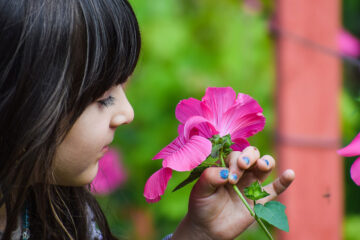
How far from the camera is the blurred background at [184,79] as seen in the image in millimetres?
2168

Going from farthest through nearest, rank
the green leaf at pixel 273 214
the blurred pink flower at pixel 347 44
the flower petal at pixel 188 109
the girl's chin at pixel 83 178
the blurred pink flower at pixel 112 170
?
1. the blurred pink flower at pixel 112 170
2. the blurred pink flower at pixel 347 44
3. the girl's chin at pixel 83 178
4. the flower petal at pixel 188 109
5. the green leaf at pixel 273 214

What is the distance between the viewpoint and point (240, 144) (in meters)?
0.88

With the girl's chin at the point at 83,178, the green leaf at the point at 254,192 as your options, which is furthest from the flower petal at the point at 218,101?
the girl's chin at the point at 83,178

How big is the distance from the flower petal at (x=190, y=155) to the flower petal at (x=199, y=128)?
2 cm

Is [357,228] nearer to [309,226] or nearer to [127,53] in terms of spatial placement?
[309,226]

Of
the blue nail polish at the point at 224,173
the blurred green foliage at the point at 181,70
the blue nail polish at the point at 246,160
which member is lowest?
the blurred green foliage at the point at 181,70

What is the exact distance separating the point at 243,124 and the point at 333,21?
915 millimetres

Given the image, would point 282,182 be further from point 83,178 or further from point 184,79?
point 184,79

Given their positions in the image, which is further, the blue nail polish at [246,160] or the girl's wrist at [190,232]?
the girl's wrist at [190,232]

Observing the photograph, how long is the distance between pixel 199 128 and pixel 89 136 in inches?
6.6

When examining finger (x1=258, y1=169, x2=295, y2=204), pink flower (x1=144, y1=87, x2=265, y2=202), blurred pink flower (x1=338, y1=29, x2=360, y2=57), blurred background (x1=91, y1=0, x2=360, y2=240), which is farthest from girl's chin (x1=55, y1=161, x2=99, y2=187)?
blurred pink flower (x1=338, y1=29, x2=360, y2=57)

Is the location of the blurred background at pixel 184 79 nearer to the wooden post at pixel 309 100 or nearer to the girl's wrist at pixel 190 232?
the wooden post at pixel 309 100

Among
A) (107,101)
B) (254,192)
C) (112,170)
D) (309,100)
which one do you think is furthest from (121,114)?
(112,170)

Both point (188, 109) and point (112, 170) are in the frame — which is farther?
point (112, 170)
